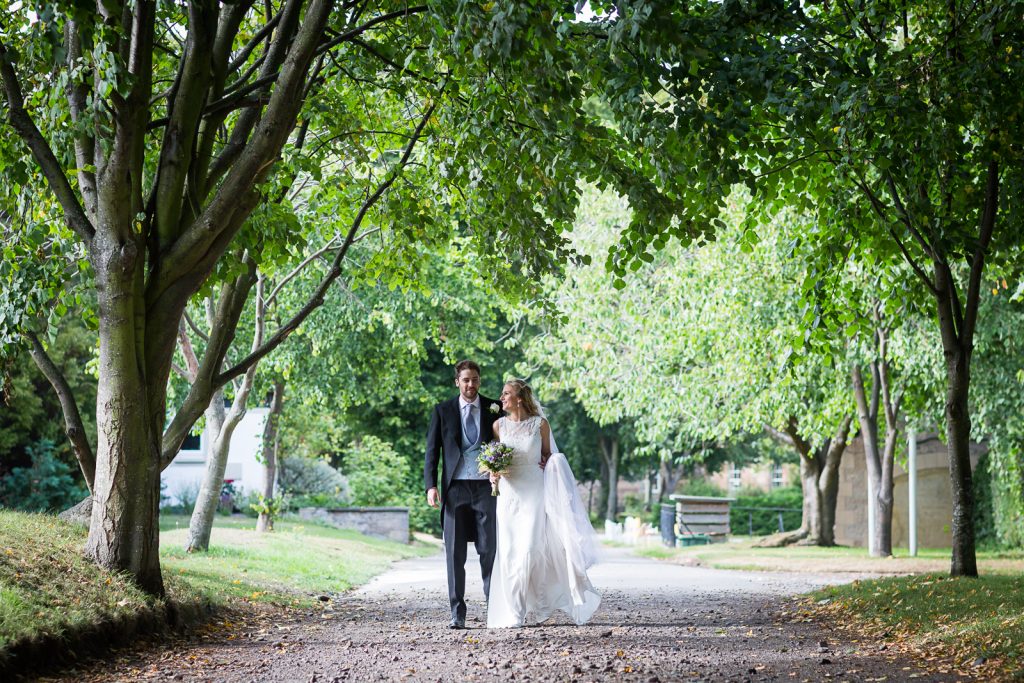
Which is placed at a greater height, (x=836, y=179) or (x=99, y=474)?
(x=836, y=179)

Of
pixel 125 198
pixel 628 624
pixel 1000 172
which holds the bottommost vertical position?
pixel 628 624

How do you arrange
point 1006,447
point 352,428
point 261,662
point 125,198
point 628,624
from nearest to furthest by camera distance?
point 261,662 < point 125,198 < point 628,624 < point 1006,447 < point 352,428

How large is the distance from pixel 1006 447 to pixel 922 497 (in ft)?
40.0

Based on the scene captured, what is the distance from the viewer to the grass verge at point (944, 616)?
25.7 ft

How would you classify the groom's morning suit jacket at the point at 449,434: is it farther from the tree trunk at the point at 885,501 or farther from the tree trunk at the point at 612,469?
the tree trunk at the point at 612,469

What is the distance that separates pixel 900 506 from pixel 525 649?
27.8 metres

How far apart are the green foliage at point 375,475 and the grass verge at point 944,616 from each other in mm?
19466

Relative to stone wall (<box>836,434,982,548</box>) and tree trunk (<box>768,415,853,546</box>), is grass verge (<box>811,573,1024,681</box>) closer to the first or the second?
tree trunk (<box>768,415,853,546</box>)

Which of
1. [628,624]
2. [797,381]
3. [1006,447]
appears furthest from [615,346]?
[628,624]

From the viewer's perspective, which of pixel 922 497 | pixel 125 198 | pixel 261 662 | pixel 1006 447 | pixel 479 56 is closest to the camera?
pixel 479 56

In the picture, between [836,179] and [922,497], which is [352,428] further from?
[836,179]

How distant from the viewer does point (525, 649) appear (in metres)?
8.49

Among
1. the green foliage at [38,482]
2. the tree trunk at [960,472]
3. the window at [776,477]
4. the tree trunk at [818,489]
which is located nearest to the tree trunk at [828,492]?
the tree trunk at [818,489]

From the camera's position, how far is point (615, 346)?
26.1 meters
